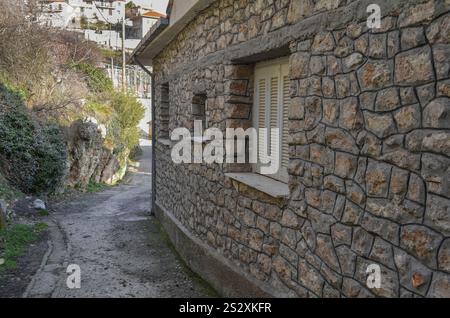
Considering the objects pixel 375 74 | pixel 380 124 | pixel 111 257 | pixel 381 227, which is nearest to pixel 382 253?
pixel 381 227

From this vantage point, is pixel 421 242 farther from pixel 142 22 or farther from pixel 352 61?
pixel 142 22

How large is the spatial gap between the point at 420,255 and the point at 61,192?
1043 centimetres

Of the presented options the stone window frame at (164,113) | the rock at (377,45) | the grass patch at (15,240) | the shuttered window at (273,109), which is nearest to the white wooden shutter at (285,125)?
the shuttered window at (273,109)

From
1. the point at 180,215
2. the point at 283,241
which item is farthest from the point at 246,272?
the point at 180,215

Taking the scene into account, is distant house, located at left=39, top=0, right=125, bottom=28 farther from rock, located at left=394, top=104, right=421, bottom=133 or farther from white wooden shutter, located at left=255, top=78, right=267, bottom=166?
rock, located at left=394, top=104, right=421, bottom=133

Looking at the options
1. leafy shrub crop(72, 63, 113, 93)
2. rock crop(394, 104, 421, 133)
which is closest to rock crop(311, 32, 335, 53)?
rock crop(394, 104, 421, 133)

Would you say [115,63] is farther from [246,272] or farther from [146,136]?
[246,272]

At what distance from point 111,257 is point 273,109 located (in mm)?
3683

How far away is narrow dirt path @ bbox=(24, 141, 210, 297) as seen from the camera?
5.04 m

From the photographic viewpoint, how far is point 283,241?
354 cm

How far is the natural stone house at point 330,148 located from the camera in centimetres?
210

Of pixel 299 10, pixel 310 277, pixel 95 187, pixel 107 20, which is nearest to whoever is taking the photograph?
pixel 310 277

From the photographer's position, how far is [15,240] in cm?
642

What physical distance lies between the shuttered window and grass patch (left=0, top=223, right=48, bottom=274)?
11.6 ft
